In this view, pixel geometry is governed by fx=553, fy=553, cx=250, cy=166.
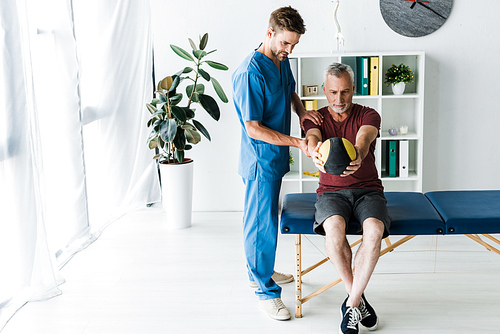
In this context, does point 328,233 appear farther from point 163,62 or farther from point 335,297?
point 163,62

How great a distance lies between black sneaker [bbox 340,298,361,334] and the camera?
2335mm

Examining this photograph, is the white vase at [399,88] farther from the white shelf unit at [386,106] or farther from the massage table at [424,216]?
the massage table at [424,216]

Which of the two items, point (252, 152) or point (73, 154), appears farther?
point (73, 154)

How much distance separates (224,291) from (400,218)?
0.98m

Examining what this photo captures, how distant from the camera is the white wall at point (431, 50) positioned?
3922 millimetres

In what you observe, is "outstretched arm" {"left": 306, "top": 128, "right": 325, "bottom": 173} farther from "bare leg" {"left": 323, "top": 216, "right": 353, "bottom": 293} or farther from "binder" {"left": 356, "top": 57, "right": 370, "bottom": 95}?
"binder" {"left": 356, "top": 57, "right": 370, "bottom": 95}

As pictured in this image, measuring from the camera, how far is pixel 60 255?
3.24 m

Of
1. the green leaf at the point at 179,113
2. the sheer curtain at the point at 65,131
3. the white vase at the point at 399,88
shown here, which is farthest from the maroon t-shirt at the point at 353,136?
the white vase at the point at 399,88

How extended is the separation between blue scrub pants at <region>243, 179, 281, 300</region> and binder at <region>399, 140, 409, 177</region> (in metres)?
1.67

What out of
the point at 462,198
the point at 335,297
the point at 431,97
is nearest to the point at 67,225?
the point at 335,297

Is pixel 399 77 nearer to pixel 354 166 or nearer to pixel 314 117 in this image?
pixel 314 117

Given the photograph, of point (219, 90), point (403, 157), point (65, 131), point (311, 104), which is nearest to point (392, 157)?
point (403, 157)

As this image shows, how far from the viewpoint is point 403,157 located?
13.0 feet

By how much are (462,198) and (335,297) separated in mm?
775
